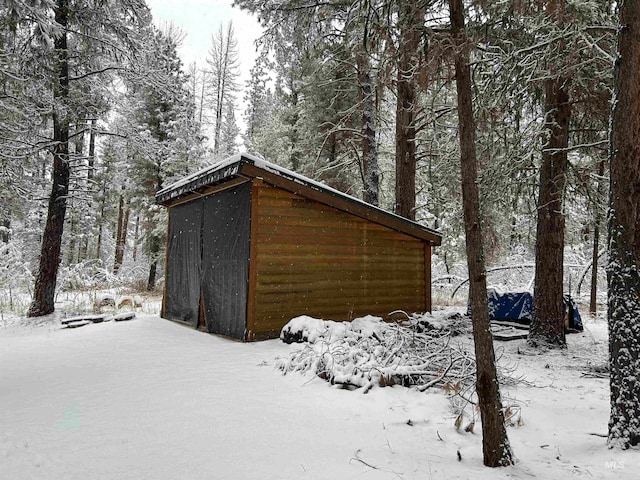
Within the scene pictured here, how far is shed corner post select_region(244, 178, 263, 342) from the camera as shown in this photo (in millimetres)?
7195

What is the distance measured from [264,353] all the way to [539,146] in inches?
221

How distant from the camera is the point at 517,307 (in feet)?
32.7

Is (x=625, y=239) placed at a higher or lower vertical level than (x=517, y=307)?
higher

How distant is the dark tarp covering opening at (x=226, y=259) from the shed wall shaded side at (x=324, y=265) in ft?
0.86

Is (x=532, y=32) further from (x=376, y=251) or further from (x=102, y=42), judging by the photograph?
(x=102, y=42)

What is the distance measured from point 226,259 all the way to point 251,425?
15.4ft

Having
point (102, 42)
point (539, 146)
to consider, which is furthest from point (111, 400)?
point (102, 42)

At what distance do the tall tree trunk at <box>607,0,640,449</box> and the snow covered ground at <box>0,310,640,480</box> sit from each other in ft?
1.27

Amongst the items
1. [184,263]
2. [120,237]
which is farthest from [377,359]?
[120,237]

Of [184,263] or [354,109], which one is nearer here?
[184,263]

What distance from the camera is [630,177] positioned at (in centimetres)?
325

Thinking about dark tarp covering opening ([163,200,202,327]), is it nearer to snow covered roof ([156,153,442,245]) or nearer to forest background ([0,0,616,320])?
snow covered roof ([156,153,442,245])

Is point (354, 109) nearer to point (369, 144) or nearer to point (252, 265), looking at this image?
point (369, 144)

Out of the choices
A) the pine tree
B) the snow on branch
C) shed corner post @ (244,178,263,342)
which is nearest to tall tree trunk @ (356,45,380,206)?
shed corner post @ (244,178,263,342)
